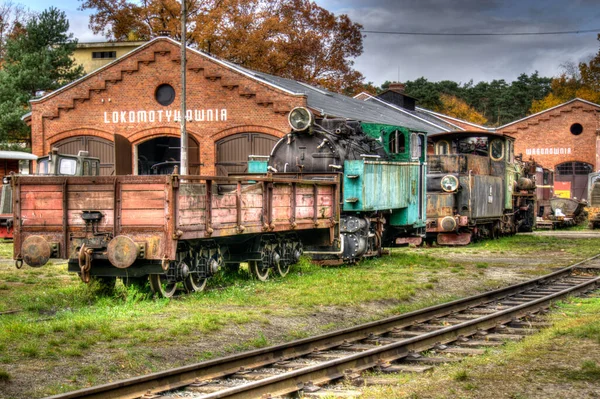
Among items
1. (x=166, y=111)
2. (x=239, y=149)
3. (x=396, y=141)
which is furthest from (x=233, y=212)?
(x=166, y=111)

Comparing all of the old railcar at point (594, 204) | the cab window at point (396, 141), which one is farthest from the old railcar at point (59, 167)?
the old railcar at point (594, 204)

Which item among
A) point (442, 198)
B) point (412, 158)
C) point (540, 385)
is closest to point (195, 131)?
point (442, 198)

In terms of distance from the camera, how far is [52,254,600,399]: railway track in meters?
7.02

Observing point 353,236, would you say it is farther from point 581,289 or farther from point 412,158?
point 581,289

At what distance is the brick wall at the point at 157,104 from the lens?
3091cm

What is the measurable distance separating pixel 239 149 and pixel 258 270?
17.6 meters

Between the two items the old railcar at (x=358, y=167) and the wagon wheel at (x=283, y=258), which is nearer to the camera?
the wagon wheel at (x=283, y=258)

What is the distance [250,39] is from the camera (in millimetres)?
47312

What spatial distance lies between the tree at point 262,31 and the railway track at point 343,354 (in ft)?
121

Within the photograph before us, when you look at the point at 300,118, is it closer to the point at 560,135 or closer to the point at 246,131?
the point at 246,131

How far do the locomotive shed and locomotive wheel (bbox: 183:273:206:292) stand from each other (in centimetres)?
22

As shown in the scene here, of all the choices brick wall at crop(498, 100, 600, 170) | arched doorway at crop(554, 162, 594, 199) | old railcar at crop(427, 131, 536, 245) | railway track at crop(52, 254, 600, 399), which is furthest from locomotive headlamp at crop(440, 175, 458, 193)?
arched doorway at crop(554, 162, 594, 199)

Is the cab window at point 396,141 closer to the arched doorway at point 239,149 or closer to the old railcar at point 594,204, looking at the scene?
the arched doorway at point 239,149

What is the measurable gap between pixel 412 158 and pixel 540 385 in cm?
1251
